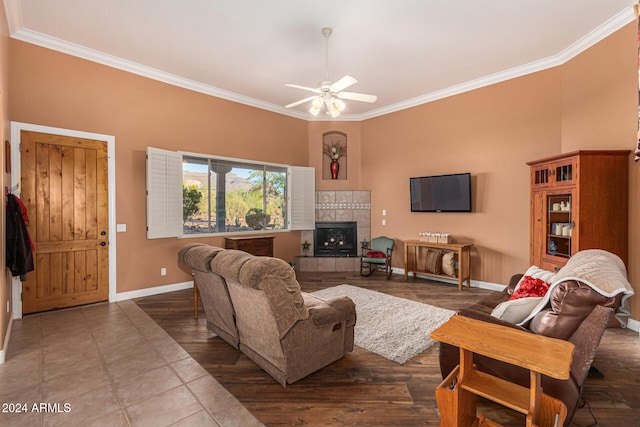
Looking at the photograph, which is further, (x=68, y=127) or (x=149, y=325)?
(x=68, y=127)

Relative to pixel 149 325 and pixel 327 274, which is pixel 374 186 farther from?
pixel 149 325

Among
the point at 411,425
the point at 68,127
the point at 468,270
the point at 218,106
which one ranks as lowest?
the point at 411,425

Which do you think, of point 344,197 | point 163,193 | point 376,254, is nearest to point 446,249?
point 376,254

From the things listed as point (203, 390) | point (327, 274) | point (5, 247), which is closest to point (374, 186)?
point (327, 274)

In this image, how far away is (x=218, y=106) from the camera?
5547 millimetres

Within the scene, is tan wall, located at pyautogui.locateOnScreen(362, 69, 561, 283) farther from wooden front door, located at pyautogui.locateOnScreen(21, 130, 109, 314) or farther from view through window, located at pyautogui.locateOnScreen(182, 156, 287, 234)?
wooden front door, located at pyautogui.locateOnScreen(21, 130, 109, 314)

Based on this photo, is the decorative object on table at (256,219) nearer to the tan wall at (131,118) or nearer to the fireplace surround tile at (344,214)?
the tan wall at (131,118)

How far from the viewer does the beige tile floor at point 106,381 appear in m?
1.99

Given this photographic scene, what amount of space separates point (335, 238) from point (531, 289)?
178 inches

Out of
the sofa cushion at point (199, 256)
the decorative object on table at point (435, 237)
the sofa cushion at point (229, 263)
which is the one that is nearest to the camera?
the sofa cushion at point (229, 263)

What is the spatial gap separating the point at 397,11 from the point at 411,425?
12.7 feet

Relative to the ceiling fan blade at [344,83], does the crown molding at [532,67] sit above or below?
above

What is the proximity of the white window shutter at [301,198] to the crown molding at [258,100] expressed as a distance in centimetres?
133

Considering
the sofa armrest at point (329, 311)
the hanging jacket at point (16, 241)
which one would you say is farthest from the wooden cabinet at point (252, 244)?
the sofa armrest at point (329, 311)
